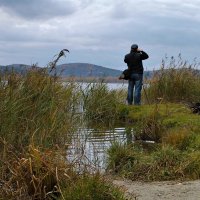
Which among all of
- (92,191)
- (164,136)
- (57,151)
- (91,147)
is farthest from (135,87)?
(92,191)

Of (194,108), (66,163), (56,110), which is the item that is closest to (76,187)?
(66,163)

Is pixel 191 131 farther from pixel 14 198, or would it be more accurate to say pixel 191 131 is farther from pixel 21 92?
pixel 14 198

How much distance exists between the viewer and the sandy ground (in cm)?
668

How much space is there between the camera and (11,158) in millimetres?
6430

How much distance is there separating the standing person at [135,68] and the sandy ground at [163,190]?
10.3m

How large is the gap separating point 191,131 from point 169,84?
313 inches

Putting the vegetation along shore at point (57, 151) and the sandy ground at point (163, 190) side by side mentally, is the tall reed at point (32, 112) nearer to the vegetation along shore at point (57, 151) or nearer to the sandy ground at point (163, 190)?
the vegetation along shore at point (57, 151)

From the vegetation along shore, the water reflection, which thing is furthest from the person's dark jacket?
the vegetation along shore

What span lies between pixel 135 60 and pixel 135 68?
0.31 meters

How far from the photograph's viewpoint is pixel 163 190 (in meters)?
7.12

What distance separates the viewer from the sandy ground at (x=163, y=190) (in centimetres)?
668

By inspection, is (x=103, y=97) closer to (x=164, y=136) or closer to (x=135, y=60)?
(x=135, y=60)

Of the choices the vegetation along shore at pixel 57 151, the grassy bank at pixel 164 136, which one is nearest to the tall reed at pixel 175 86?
the grassy bank at pixel 164 136

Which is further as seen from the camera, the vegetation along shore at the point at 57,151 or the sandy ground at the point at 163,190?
the sandy ground at the point at 163,190
